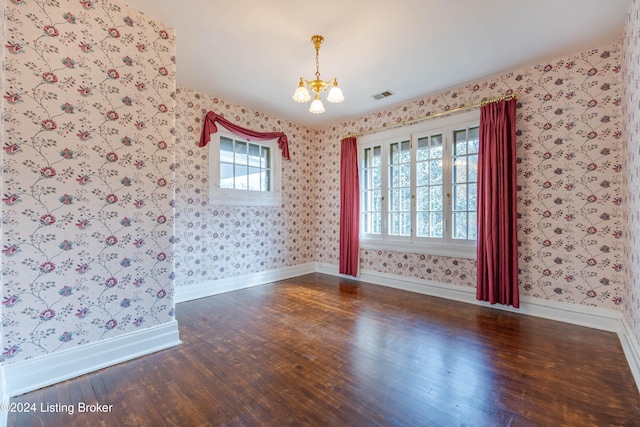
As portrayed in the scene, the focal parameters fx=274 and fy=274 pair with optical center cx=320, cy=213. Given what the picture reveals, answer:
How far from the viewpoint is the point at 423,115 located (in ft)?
13.2

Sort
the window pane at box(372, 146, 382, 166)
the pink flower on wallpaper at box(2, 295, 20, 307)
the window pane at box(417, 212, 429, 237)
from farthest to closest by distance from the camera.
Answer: the window pane at box(372, 146, 382, 166) → the window pane at box(417, 212, 429, 237) → the pink flower on wallpaper at box(2, 295, 20, 307)

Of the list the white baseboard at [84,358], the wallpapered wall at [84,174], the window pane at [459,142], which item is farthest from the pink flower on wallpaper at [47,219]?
the window pane at [459,142]

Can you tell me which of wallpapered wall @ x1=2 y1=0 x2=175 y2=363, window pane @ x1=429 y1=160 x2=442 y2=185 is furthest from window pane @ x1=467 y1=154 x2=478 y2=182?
wallpapered wall @ x1=2 y1=0 x2=175 y2=363

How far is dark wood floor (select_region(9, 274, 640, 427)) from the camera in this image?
63.1 inches

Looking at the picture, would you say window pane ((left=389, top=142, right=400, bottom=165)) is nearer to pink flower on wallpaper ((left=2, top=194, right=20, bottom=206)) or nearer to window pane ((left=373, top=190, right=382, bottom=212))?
window pane ((left=373, top=190, right=382, bottom=212))

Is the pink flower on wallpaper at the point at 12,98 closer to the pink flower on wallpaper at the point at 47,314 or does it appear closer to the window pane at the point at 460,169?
the pink flower on wallpaper at the point at 47,314

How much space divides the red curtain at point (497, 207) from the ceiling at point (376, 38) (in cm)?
64

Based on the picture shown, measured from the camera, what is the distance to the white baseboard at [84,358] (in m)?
1.82

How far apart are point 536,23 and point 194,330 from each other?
14.1 feet

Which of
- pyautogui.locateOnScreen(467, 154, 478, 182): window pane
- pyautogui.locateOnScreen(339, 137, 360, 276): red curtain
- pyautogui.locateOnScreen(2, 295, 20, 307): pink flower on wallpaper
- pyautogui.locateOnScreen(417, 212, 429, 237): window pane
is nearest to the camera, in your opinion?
pyautogui.locateOnScreen(2, 295, 20, 307): pink flower on wallpaper

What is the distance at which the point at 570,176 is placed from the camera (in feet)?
9.62

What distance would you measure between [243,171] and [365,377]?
3440 mm

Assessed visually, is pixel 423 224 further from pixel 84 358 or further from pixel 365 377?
pixel 84 358

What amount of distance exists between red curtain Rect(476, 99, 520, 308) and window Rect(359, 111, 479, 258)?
21cm
